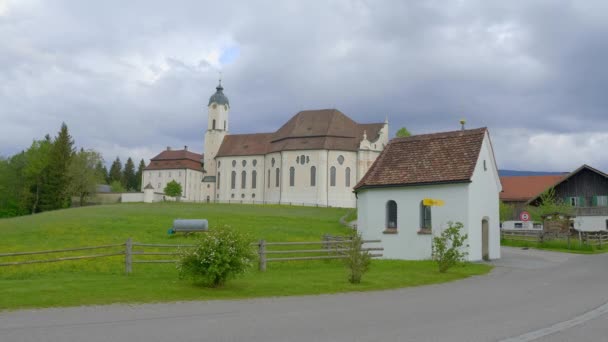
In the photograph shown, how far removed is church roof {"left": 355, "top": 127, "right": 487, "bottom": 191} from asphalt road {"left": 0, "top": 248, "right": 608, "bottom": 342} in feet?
35.9

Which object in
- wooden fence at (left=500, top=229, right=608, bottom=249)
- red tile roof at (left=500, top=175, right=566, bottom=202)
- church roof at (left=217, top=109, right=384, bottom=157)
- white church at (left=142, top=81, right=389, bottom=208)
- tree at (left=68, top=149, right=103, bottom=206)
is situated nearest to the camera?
wooden fence at (left=500, top=229, right=608, bottom=249)

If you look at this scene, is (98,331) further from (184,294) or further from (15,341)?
(184,294)

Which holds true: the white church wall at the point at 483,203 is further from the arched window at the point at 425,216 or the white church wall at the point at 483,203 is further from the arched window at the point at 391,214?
the arched window at the point at 391,214

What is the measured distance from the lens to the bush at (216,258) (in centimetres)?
1512

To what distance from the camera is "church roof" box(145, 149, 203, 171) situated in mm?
102938

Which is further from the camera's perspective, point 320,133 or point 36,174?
point 36,174

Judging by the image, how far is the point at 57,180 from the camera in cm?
8275

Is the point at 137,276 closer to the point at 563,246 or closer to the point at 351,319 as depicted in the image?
the point at 351,319

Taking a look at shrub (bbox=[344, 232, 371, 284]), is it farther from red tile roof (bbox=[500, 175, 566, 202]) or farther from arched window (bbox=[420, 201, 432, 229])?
red tile roof (bbox=[500, 175, 566, 202])

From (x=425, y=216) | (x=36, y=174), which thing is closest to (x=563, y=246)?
(x=425, y=216)

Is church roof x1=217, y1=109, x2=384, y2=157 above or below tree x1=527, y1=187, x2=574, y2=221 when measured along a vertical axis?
above

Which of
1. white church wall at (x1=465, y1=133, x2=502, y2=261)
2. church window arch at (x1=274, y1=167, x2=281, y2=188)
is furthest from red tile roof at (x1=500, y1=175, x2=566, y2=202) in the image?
white church wall at (x1=465, y1=133, x2=502, y2=261)

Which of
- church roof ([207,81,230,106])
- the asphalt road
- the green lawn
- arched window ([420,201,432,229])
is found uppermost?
church roof ([207,81,230,106])

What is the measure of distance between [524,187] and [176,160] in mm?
66210
